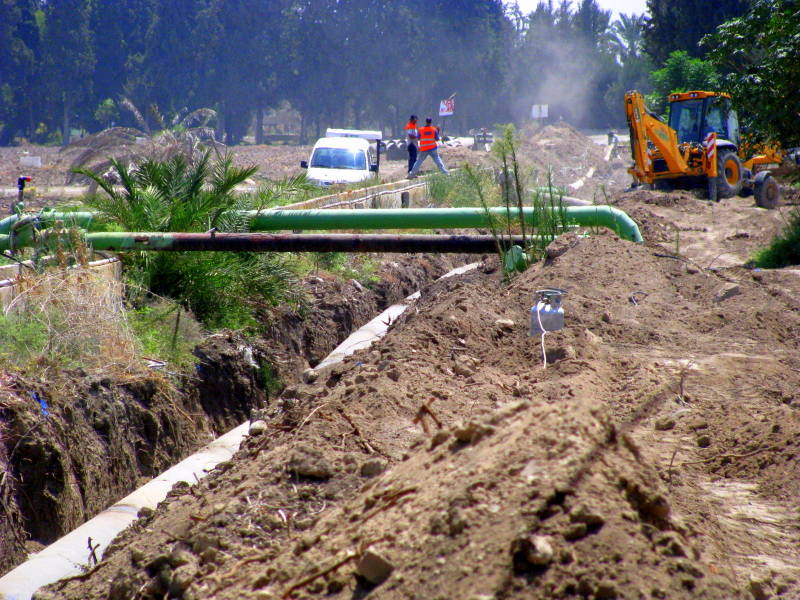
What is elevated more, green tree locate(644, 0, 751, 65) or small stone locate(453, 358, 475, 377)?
green tree locate(644, 0, 751, 65)

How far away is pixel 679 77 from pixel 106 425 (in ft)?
109

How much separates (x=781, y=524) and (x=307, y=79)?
77.0 metres

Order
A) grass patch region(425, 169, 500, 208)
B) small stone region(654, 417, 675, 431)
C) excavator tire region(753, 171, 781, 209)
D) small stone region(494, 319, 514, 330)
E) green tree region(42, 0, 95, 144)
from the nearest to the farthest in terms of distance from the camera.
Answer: small stone region(654, 417, 675, 431), small stone region(494, 319, 514, 330), grass patch region(425, 169, 500, 208), excavator tire region(753, 171, 781, 209), green tree region(42, 0, 95, 144)

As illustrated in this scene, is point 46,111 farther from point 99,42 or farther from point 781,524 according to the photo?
point 781,524

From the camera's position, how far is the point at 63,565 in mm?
4750

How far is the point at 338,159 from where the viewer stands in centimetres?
2197

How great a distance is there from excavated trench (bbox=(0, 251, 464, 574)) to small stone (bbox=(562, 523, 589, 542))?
410cm

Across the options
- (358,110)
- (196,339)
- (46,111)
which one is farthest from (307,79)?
(196,339)

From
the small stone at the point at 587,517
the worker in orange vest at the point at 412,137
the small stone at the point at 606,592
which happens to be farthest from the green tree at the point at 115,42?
the small stone at the point at 606,592

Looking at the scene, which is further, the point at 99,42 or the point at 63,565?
the point at 99,42

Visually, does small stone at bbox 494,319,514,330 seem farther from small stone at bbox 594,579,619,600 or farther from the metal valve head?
small stone at bbox 594,579,619,600

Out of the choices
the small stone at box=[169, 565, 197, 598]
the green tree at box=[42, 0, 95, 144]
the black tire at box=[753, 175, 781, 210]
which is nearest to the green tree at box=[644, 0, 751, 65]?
→ the black tire at box=[753, 175, 781, 210]

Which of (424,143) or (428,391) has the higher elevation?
(424,143)

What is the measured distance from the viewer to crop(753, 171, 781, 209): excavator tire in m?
18.2
